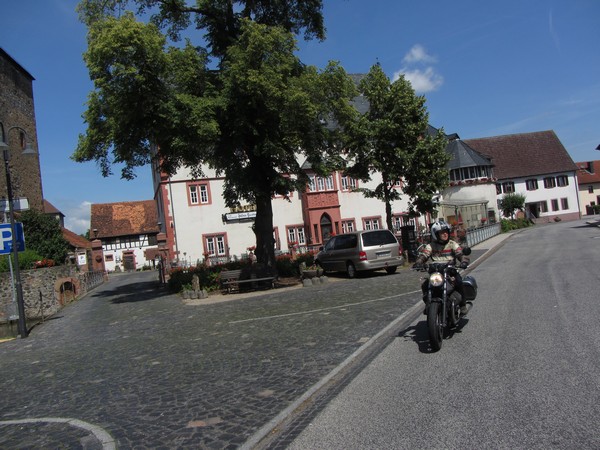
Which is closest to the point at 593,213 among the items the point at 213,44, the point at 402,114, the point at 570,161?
the point at 570,161

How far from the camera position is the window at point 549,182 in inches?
2657

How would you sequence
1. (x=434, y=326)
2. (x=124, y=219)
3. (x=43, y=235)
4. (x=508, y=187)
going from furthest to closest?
1. (x=124, y=219)
2. (x=508, y=187)
3. (x=43, y=235)
4. (x=434, y=326)

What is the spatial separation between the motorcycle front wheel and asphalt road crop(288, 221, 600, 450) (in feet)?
0.49

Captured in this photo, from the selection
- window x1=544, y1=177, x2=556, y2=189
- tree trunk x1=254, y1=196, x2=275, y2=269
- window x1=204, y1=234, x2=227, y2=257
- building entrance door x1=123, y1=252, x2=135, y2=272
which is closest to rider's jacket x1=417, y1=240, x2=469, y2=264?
tree trunk x1=254, y1=196, x2=275, y2=269

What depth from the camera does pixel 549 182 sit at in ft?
222

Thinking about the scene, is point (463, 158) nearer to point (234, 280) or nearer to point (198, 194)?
point (198, 194)

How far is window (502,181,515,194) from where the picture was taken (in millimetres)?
68125

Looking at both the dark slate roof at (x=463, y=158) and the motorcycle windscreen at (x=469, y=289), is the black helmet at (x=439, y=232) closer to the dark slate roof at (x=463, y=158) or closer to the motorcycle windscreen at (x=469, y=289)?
the motorcycle windscreen at (x=469, y=289)

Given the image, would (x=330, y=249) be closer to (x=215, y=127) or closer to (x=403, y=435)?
(x=215, y=127)

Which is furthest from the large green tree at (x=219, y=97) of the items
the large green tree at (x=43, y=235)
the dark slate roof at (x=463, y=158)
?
the dark slate roof at (x=463, y=158)

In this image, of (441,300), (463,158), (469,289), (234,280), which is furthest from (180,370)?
(463,158)

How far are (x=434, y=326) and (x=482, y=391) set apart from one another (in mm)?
1712

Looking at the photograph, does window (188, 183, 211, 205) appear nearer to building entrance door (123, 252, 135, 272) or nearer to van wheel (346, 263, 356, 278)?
van wheel (346, 263, 356, 278)

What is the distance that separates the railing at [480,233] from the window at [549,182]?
108 ft
